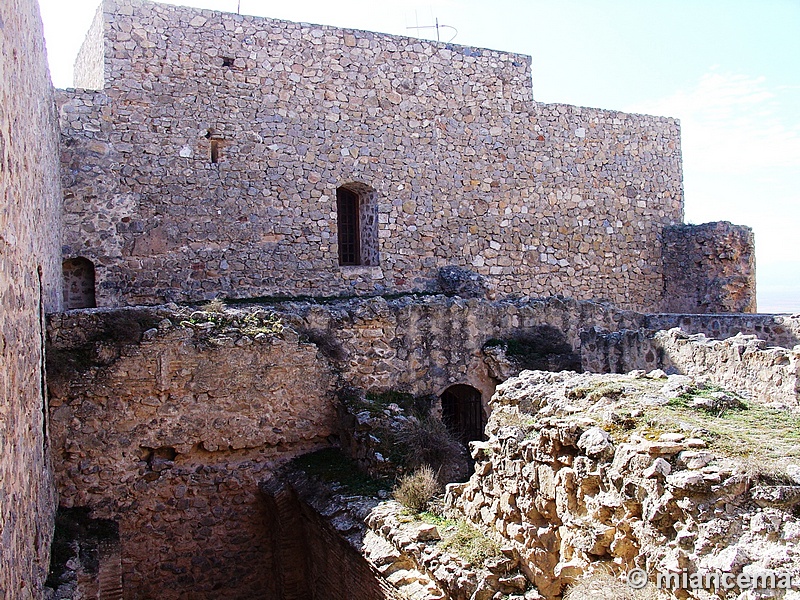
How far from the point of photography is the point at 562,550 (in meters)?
5.14

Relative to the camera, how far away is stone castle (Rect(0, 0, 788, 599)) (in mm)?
8062

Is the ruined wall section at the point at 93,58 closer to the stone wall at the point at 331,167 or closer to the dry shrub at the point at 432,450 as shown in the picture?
the stone wall at the point at 331,167

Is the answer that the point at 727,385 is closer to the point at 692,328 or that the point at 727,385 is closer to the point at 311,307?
the point at 692,328

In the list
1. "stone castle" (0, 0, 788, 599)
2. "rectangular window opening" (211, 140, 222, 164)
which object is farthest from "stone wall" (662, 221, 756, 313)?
"rectangular window opening" (211, 140, 222, 164)

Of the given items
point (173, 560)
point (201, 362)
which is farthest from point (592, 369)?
point (173, 560)

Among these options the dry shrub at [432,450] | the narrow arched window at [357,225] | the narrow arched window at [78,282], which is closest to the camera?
the dry shrub at [432,450]

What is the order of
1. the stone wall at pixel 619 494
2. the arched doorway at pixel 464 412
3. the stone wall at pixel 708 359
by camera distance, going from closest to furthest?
the stone wall at pixel 619 494 → the stone wall at pixel 708 359 → the arched doorway at pixel 464 412

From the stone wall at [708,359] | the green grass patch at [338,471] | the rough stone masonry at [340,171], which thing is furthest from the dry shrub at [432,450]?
the rough stone masonry at [340,171]

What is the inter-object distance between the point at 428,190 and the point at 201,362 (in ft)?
23.0

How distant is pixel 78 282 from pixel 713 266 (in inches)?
490

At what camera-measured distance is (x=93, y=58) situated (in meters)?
13.1

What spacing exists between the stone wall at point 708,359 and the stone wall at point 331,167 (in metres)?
5.40

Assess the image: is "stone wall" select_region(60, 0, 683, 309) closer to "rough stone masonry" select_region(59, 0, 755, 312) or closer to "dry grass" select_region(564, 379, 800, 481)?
"rough stone masonry" select_region(59, 0, 755, 312)

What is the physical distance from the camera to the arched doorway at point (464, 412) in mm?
11664
